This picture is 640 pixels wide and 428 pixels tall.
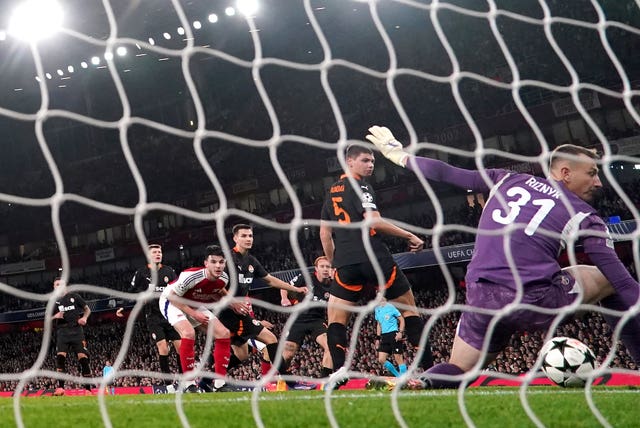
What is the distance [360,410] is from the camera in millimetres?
3443

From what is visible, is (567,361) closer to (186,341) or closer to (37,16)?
(186,341)

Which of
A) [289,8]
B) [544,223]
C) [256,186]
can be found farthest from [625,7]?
[544,223]

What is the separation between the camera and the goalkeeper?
126 inches

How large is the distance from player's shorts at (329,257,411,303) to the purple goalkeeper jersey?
1737 mm

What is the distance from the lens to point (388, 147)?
3.64 m

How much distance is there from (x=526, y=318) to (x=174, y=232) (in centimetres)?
2777

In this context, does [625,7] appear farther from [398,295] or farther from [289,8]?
[398,295]

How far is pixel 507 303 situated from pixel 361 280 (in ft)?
6.75

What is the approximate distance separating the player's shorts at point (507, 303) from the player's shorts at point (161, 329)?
6538mm

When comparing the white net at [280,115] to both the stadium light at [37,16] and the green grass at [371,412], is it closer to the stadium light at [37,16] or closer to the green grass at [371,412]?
the stadium light at [37,16]

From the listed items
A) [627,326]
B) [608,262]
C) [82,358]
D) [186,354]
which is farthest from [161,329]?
[608,262]

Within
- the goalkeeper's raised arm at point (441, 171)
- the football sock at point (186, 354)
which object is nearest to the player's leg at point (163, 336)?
the football sock at point (186, 354)

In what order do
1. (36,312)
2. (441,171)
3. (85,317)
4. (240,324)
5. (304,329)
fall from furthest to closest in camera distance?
(36,312) < (85,317) < (304,329) < (240,324) < (441,171)

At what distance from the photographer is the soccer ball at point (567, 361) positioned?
445 centimetres
